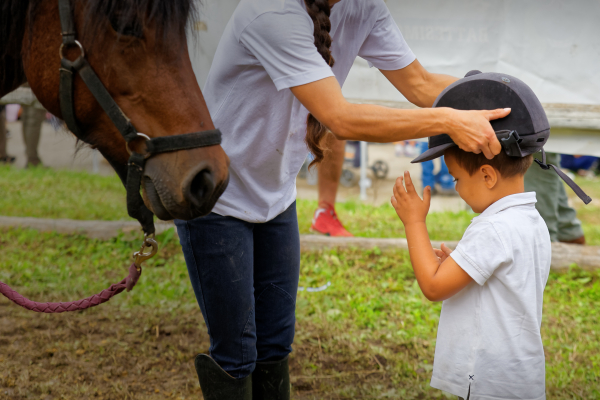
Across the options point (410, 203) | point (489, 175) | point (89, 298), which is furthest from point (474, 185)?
point (89, 298)

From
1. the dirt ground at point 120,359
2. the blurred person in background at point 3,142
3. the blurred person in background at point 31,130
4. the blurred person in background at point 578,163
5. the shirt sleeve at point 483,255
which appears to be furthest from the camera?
the blurred person in background at point 578,163

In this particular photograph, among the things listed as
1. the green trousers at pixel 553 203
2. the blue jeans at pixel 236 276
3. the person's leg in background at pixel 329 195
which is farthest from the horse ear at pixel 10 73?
the green trousers at pixel 553 203

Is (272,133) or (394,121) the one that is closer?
(394,121)

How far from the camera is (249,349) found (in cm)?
172

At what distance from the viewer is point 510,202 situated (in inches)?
58.3

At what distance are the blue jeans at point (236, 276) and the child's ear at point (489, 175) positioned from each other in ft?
2.26

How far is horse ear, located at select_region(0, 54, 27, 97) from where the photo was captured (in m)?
1.58

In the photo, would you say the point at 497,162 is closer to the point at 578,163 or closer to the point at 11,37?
the point at 11,37

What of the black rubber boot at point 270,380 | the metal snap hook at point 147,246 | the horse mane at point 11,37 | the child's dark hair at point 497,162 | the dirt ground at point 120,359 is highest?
the horse mane at point 11,37

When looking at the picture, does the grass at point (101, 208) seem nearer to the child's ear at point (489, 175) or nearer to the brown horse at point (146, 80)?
the child's ear at point (489, 175)

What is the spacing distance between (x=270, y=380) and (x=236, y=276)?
1.65ft

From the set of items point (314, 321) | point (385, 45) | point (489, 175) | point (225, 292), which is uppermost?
point (385, 45)

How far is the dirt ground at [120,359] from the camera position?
99.9 inches

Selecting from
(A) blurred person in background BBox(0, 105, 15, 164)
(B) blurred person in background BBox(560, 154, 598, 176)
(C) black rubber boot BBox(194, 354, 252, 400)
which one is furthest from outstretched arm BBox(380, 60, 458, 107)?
(B) blurred person in background BBox(560, 154, 598, 176)
